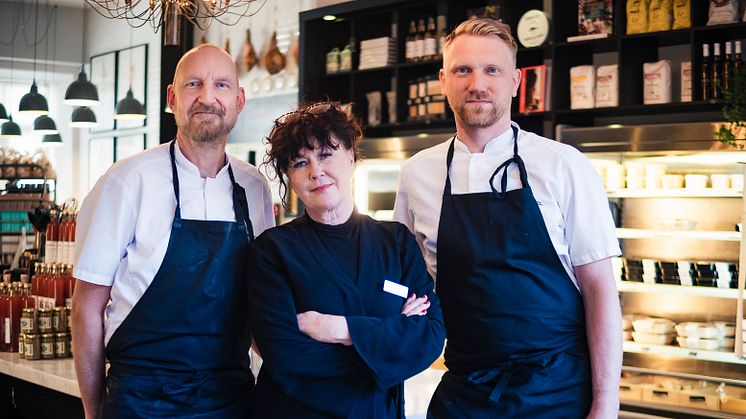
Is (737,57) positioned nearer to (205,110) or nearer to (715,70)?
(715,70)

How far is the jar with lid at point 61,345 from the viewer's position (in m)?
3.92

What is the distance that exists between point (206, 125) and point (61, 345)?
1946mm

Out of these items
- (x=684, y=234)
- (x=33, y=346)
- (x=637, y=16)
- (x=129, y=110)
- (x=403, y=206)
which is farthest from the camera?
(x=129, y=110)

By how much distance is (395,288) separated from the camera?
2.07 meters

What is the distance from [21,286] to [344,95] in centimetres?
340

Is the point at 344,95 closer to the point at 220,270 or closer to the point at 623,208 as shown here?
the point at 623,208

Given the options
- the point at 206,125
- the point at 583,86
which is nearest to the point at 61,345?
the point at 206,125

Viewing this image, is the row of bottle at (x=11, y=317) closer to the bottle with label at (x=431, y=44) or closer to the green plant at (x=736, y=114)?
the bottle with label at (x=431, y=44)

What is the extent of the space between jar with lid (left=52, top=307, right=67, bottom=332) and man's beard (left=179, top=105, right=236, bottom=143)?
182 centimetres

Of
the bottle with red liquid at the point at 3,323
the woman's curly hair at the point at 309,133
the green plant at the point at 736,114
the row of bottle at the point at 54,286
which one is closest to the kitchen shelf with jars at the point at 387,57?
the green plant at the point at 736,114

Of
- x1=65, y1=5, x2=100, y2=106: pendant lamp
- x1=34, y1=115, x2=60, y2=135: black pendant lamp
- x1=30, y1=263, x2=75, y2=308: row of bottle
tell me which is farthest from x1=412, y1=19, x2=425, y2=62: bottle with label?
x1=34, y1=115, x2=60, y2=135: black pendant lamp

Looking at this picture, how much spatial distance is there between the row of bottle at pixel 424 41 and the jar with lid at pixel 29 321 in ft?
11.3

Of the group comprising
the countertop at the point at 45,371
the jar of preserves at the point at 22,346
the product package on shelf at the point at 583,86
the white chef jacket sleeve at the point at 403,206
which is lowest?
the countertop at the point at 45,371

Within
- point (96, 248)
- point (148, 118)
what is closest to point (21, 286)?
point (96, 248)
